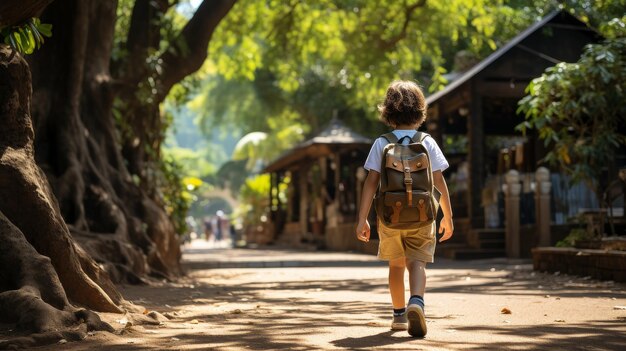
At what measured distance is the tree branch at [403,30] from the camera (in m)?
21.0

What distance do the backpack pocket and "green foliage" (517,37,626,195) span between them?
7.48 meters

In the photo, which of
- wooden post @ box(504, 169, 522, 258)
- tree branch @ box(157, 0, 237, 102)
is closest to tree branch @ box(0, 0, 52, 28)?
tree branch @ box(157, 0, 237, 102)

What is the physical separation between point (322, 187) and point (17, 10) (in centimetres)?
2381

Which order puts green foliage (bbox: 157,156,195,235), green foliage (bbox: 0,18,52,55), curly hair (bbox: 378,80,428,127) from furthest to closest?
green foliage (bbox: 157,156,195,235)
green foliage (bbox: 0,18,52,55)
curly hair (bbox: 378,80,428,127)

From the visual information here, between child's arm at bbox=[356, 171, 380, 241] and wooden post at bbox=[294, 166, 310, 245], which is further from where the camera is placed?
wooden post at bbox=[294, 166, 310, 245]

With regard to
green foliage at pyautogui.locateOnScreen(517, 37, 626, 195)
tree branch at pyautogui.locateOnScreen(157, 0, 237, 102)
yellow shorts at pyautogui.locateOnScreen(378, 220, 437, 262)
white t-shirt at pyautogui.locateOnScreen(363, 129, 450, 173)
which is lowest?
yellow shorts at pyautogui.locateOnScreen(378, 220, 437, 262)

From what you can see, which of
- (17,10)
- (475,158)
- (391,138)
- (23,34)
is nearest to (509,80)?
(475,158)

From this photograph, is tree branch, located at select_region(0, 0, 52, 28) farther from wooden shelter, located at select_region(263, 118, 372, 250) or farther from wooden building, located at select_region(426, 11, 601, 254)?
wooden shelter, located at select_region(263, 118, 372, 250)

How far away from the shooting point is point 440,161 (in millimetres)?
6035

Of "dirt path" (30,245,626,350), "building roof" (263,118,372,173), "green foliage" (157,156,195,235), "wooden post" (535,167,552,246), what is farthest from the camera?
"building roof" (263,118,372,173)

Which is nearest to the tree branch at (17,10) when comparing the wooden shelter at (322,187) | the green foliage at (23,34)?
the green foliage at (23,34)

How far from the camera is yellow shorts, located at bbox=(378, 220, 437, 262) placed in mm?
5910

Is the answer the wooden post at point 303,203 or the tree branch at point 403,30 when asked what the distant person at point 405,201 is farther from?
the wooden post at point 303,203

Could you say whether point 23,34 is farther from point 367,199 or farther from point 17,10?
point 367,199
